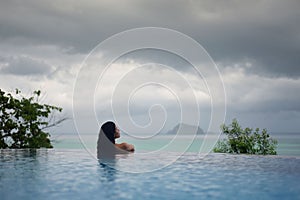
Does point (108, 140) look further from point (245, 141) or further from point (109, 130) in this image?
point (245, 141)

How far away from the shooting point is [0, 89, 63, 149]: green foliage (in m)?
12.9

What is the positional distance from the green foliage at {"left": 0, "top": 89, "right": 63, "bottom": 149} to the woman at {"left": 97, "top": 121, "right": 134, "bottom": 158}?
5.09 m

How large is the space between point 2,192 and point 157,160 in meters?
4.29

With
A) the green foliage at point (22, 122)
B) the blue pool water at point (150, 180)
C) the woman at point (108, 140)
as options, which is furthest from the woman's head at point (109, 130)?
the green foliage at point (22, 122)

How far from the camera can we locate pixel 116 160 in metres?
8.24

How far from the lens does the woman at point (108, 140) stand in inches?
338

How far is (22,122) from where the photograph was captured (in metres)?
13.1

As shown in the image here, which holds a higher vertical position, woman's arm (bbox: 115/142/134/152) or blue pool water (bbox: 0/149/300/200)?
woman's arm (bbox: 115/142/134/152)

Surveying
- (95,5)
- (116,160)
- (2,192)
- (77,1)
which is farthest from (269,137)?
(2,192)

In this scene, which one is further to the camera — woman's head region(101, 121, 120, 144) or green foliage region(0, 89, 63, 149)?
green foliage region(0, 89, 63, 149)

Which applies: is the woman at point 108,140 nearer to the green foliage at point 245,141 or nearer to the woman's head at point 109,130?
the woman's head at point 109,130

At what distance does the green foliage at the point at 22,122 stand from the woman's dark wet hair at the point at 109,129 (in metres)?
5.36

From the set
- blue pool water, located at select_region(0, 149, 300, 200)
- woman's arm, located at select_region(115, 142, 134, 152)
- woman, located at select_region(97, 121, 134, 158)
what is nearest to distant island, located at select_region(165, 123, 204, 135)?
blue pool water, located at select_region(0, 149, 300, 200)

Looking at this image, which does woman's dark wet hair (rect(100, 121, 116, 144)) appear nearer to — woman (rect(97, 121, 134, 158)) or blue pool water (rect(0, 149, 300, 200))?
woman (rect(97, 121, 134, 158))
